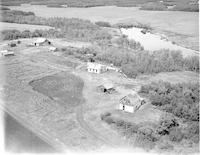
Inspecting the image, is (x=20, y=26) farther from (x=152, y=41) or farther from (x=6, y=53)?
(x=152, y=41)

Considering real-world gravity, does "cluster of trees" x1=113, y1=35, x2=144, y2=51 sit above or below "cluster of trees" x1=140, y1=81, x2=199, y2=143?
above

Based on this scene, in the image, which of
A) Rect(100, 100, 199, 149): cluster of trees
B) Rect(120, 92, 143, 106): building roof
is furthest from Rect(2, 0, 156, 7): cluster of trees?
Rect(100, 100, 199, 149): cluster of trees

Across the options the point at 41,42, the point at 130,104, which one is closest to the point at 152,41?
the point at 41,42

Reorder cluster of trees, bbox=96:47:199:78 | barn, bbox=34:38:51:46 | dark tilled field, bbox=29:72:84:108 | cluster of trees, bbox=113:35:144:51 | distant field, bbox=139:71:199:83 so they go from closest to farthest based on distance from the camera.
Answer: dark tilled field, bbox=29:72:84:108 → distant field, bbox=139:71:199:83 → cluster of trees, bbox=96:47:199:78 → barn, bbox=34:38:51:46 → cluster of trees, bbox=113:35:144:51

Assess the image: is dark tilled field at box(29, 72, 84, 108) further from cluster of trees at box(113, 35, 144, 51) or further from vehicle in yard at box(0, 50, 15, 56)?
cluster of trees at box(113, 35, 144, 51)

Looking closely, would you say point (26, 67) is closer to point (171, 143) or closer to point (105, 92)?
point (105, 92)

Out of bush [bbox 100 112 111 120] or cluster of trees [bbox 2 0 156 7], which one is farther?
cluster of trees [bbox 2 0 156 7]

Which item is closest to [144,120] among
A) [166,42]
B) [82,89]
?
[82,89]
